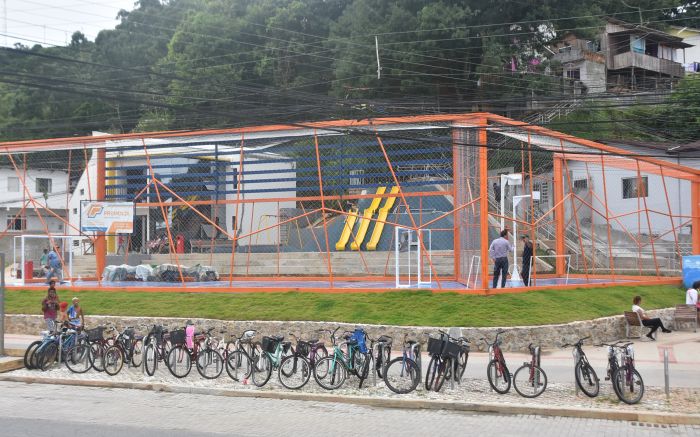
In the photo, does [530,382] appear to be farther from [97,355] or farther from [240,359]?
[97,355]

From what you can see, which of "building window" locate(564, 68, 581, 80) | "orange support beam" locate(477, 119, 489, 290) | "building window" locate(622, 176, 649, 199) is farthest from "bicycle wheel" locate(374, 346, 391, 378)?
"building window" locate(564, 68, 581, 80)

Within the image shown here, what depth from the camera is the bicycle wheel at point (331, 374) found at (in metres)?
12.6

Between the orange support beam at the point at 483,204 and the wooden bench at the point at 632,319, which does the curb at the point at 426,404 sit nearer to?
the orange support beam at the point at 483,204

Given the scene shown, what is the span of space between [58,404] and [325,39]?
123 feet

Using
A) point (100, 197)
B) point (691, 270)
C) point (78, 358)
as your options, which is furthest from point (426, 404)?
point (100, 197)

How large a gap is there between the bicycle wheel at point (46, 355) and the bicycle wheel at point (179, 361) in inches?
115

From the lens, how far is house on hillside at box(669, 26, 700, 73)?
172ft

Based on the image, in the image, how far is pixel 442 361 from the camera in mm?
12359

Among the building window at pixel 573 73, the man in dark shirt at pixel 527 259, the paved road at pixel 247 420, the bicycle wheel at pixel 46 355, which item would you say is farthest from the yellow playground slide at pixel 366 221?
the building window at pixel 573 73

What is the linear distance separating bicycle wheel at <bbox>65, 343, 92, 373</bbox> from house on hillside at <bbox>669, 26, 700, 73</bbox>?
160 ft

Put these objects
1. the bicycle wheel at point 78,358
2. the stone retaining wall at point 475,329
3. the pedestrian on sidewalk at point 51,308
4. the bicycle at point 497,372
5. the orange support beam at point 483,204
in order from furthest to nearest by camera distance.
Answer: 1. the orange support beam at point 483,204
2. the pedestrian on sidewalk at point 51,308
3. the stone retaining wall at point 475,329
4. the bicycle wheel at point 78,358
5. the bicycle at point 497,372

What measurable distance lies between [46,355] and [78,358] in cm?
74

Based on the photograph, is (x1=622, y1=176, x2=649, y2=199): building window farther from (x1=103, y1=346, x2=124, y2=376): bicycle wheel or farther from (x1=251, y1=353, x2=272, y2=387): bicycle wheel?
(x1=103, y1=346, x2=124, y2=376): bicycle wheel

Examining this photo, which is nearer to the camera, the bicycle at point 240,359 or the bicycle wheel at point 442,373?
→ the bicycle wheel at point 442,373
